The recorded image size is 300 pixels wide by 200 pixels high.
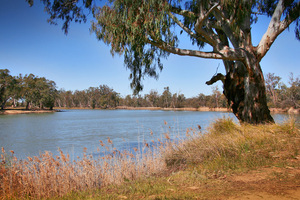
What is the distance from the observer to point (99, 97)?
96625 millimetres

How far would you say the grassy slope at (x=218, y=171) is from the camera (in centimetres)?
264

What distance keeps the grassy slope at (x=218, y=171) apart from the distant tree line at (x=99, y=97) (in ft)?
21.1

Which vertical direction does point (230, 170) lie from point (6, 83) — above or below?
below

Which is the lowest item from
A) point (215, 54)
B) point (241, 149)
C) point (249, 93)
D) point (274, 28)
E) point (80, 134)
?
point (80, 134)

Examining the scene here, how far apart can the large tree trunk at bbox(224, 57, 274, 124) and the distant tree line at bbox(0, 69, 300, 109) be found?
4.48m

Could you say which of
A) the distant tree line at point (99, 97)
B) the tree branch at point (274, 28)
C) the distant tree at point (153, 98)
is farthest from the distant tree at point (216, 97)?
the tree branch at point (274, 28)

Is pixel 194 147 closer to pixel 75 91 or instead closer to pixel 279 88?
pixel 279 88

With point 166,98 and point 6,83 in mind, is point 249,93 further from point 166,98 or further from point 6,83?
point 166,98

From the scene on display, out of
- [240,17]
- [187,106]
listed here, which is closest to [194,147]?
[240,17]

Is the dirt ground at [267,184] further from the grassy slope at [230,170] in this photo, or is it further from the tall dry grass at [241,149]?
the tall dry grass at [241,149]

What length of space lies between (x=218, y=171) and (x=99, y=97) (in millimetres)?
95670

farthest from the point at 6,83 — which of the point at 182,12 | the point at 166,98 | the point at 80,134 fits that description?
the point at 182,12

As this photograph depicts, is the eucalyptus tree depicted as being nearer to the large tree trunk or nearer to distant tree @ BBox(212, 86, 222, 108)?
the large tree trunk

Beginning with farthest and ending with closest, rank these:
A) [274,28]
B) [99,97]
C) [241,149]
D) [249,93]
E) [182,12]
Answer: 1. [99,97]
2. [182,12]
3. [249,93]
4. [274,28]
5. [241,149]
